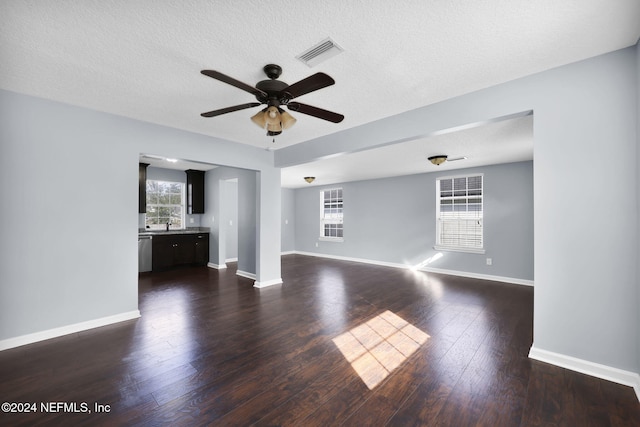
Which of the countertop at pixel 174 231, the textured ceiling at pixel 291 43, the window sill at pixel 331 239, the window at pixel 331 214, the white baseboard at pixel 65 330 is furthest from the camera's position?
the window at pixel 331 214

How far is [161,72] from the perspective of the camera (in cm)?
225

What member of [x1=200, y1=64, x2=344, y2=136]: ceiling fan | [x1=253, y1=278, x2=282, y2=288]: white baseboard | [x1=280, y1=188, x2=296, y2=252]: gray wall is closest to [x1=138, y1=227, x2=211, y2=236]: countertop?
[x1=253, y1=278, x2=282, y2=288]: white baseboard

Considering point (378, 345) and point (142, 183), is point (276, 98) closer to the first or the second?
point (378, 345)

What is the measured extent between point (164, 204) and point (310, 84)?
642cm

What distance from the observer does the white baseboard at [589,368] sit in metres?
1.98

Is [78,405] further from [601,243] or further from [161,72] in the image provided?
[601,243]

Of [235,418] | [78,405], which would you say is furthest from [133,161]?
[235,418]

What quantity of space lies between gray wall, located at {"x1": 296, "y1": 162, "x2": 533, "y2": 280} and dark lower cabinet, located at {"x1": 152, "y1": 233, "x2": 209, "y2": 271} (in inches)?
138

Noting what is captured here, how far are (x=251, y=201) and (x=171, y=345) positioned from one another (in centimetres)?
326

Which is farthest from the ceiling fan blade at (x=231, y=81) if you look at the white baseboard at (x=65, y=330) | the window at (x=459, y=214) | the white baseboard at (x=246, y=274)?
the window at (x=459, y=214)

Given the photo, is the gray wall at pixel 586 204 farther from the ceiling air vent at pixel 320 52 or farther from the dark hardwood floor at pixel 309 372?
the ceiling air vent at pixel 320 52

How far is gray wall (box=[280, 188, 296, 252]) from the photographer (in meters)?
9.27

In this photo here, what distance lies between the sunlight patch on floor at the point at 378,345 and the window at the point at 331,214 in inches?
203

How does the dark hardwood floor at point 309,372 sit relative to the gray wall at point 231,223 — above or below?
below
